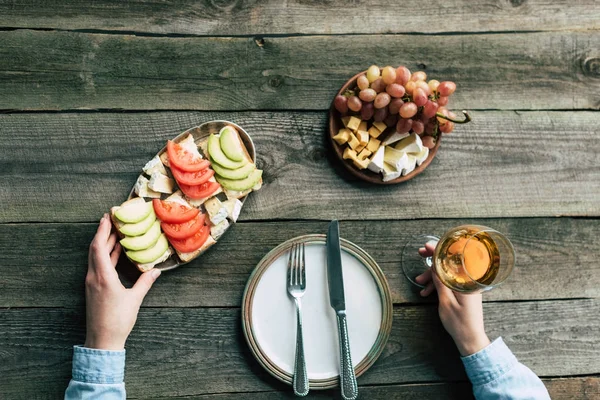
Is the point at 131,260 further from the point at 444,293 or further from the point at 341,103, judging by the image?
the point at 444,293

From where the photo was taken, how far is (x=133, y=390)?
4.82 feet

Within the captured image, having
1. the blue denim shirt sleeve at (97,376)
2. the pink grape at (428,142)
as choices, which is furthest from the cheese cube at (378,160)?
the blue denim shirt sleeve at (97,376)

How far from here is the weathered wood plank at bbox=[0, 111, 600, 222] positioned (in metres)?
1.48

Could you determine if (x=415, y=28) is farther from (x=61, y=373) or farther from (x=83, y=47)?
(x=61, y=373)

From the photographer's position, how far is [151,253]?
136 centimetres

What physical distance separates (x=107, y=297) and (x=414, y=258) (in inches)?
32.9

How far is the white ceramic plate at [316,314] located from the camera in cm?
143

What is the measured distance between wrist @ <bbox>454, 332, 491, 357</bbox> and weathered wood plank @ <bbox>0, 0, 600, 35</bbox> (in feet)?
2.88

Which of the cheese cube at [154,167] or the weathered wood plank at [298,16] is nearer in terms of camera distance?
the cheese cube at [154,167]

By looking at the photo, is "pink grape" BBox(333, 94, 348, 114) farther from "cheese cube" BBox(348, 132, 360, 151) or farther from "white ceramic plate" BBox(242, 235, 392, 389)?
"white ceramic plate" BBox(242, 235, 392, 389)

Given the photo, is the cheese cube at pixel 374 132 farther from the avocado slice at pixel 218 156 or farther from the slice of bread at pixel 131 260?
the slice of bread at pixel 131 260

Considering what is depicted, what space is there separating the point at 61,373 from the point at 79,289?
232mm

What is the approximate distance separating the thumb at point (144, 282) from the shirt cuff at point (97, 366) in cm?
16

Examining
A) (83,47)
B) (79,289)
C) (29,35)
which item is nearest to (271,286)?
(79,289)
